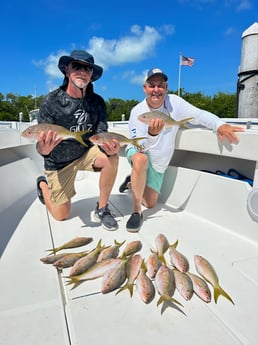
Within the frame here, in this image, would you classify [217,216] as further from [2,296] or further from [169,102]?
[2,296]

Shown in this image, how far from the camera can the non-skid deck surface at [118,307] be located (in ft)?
4.05

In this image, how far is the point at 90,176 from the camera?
14.9 feet

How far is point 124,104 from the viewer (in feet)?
221

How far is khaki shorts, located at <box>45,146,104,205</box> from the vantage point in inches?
102

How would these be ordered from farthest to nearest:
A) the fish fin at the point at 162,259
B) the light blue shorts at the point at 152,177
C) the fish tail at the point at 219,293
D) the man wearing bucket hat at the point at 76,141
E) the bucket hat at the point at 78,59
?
the light blue shorts at the point at 152,177 < the man wearing bucket hat at the point at 76,141 < the bucket hat at the point at 78,59 < the fish fin at the point at 162,259 < the fish tail at the point at 219,293

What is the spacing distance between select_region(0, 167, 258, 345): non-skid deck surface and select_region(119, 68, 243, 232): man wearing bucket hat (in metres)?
0.63

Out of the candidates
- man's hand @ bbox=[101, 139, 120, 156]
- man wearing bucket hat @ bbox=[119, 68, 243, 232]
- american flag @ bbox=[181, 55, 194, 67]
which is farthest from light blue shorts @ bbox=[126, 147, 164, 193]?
american flag @ bbox=[181, 55, 194, 67]

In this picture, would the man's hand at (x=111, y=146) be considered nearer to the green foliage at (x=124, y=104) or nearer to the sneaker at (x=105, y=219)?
the sneaker at (x=105, y=219)

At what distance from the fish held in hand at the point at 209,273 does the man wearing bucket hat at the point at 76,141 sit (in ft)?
2.84

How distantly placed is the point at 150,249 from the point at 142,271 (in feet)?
1.24

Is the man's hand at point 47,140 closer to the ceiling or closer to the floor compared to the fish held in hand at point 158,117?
closer to the floor

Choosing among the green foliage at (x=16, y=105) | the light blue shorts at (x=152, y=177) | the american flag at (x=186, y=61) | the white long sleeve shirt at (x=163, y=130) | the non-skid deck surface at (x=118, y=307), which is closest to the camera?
the non-skid deck surface at (x=118, y=307)

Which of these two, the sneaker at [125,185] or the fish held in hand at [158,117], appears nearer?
the fish held in hand at [158,117]

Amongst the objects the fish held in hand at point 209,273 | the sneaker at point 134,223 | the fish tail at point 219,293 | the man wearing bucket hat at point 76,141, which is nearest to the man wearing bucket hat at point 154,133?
the sneaker at point 134,223
